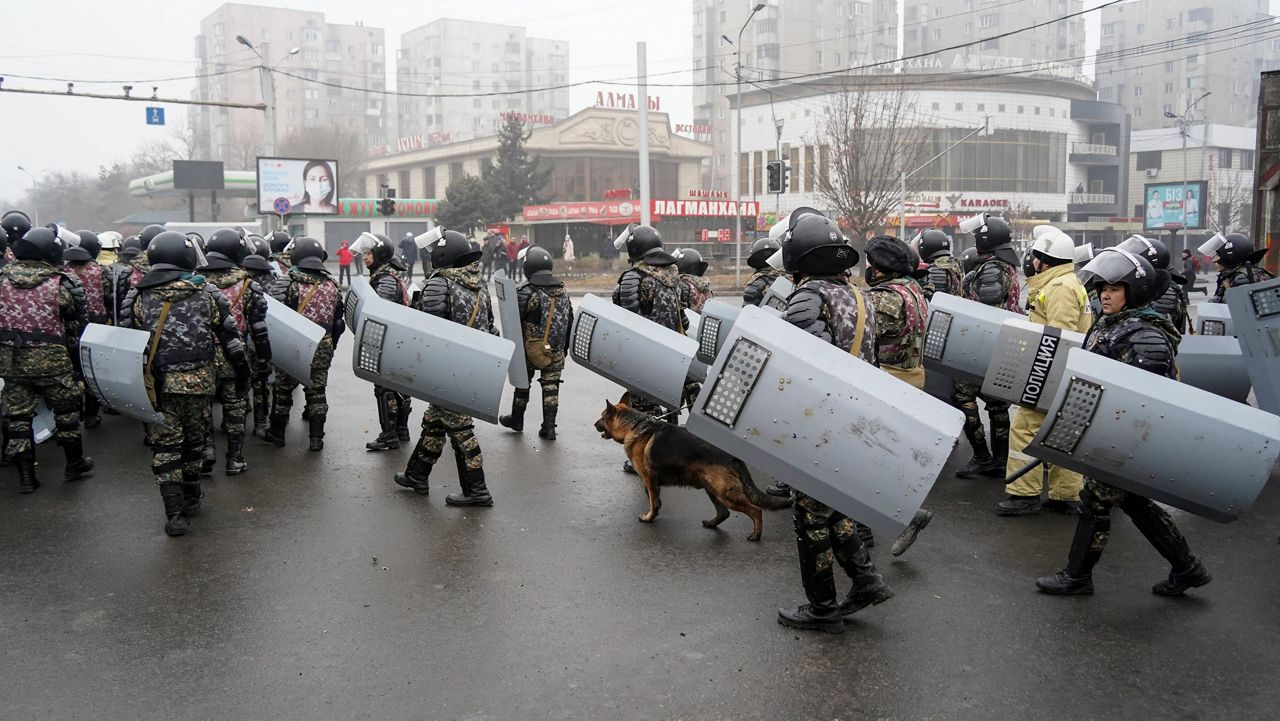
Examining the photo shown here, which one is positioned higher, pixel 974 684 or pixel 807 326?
pixel 807 326

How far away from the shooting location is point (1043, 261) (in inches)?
275

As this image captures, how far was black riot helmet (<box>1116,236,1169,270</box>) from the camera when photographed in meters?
5.32

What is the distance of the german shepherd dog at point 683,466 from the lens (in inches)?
243

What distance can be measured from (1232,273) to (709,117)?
107712mm

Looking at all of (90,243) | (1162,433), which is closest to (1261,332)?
(1162,433)

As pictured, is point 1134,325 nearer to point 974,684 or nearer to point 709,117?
point 974,684

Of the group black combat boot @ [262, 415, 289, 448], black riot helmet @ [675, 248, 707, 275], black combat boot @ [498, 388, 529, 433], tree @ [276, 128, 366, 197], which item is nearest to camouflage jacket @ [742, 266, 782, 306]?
black riot helmet @ [675, 248, 707, 275]

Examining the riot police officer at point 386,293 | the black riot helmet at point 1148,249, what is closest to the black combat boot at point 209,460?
the riot police officer at point 386,293

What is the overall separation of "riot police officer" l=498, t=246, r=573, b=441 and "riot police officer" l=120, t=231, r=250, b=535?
316 cm

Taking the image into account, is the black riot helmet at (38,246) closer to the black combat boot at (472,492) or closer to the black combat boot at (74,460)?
the black combat boot at (74,460)

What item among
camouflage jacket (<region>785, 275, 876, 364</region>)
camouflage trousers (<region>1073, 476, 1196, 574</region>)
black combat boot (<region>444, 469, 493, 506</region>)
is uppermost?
camouflage jacket (<region>785, 275, 876, 364</region>)

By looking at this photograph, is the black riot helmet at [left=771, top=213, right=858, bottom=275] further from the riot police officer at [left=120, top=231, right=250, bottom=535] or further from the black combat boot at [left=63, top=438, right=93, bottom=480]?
the black combat boot at [left=63, top=438, right=93, bottom=480]

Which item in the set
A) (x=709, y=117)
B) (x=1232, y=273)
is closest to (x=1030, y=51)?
(x=709, y=117)

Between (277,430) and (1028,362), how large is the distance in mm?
6463
